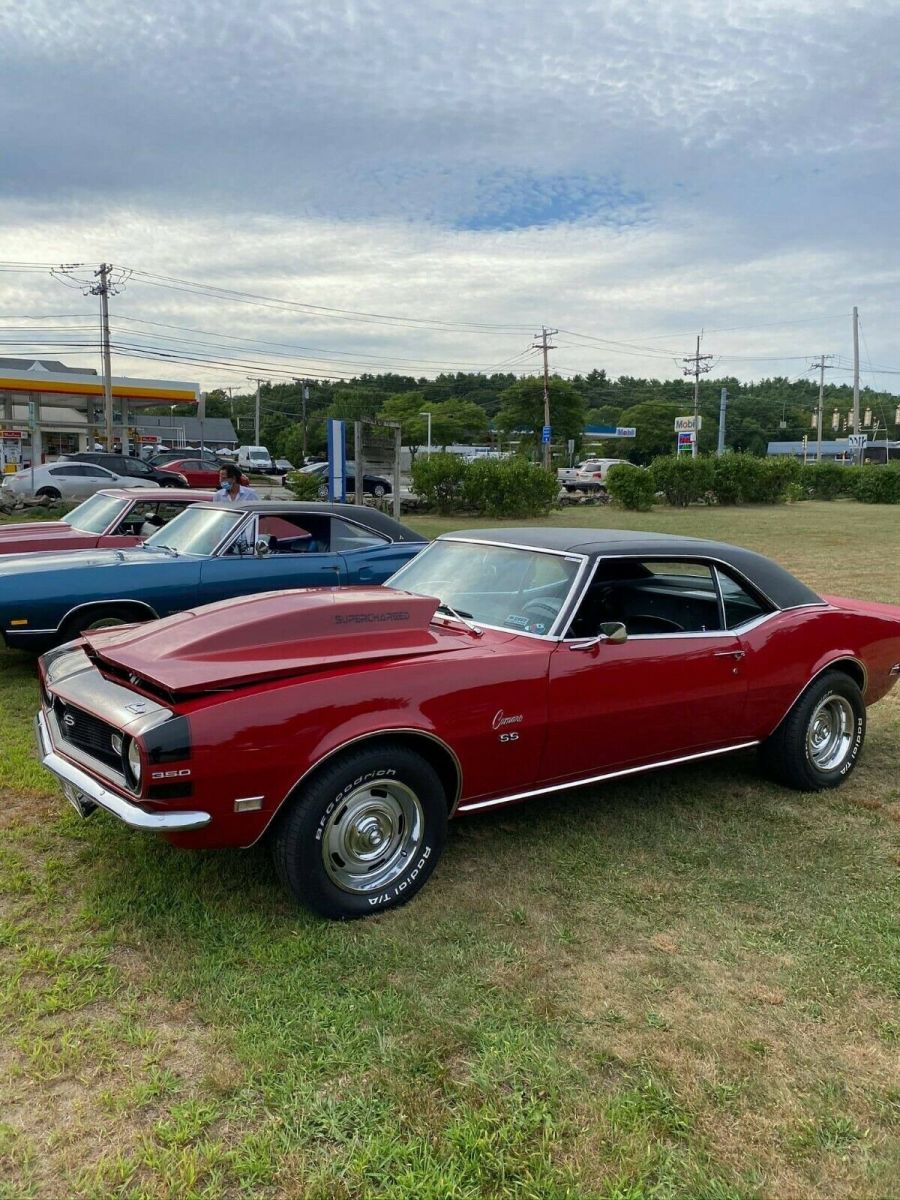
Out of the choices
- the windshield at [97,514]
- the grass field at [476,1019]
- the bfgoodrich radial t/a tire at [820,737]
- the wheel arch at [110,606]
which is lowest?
the grass field at [476,1019]

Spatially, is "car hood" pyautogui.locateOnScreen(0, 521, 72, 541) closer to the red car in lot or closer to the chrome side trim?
the chrome side trim

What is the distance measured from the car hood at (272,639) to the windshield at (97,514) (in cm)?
480

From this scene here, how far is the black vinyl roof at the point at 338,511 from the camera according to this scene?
754 cm

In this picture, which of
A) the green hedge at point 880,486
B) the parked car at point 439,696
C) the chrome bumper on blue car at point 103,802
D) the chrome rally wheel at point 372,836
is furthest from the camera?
the green hedge at point 880,486

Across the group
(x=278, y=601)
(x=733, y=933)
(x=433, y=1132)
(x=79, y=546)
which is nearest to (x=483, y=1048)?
(x=433, y=1132)

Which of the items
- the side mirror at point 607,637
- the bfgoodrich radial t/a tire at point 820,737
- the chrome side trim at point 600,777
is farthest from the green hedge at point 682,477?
the side mirror at point 607,637

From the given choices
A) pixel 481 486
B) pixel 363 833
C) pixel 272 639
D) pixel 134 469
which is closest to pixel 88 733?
pixel 272 639

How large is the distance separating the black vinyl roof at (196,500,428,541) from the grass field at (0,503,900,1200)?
363 centimetres

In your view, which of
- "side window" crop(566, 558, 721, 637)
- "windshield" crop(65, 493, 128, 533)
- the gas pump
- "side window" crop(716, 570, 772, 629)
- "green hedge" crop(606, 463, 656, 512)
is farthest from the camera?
the gas pump

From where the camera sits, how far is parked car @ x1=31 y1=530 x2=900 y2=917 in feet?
10.4

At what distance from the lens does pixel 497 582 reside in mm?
4484

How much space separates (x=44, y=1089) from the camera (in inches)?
100

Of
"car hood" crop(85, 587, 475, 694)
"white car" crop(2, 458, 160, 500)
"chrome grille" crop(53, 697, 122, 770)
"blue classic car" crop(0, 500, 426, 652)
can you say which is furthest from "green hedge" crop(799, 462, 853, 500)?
"chrome grille" crop(53, 697, 122, 770)

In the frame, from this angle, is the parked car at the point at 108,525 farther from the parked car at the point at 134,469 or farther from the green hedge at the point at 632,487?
the green hedge at the point at 632,487
